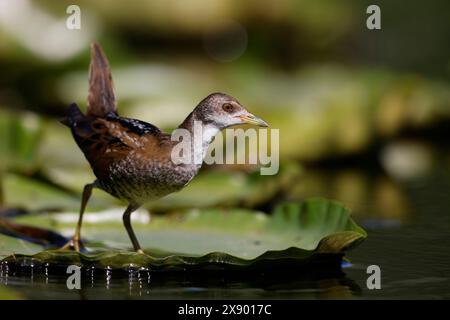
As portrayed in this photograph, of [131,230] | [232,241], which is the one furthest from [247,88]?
[131,230]

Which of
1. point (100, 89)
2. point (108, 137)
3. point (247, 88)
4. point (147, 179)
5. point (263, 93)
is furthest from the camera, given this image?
point (247, 88)

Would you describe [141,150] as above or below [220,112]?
below

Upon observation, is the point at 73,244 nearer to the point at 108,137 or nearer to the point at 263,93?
the point at 108,137

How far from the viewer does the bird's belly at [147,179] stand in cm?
594

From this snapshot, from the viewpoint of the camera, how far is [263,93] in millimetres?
11898

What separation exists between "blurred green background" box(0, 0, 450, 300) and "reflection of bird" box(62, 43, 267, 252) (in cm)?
96

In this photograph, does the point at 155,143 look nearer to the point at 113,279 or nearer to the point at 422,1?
the point at 113,279

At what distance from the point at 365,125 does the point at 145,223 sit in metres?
4.61

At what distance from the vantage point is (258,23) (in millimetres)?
14008

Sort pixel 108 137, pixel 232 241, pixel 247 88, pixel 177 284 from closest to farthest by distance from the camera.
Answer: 1. pixel 177 284
2. pixel 108 137
3. pixel 232 241
4. pixel 247 88

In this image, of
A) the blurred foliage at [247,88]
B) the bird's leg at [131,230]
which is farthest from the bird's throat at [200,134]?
the blurred foliage at [247,88]

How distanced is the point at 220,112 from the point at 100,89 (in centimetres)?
101

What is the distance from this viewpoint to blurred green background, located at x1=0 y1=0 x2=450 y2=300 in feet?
26.1

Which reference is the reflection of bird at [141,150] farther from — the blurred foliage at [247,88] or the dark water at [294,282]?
the blurred foliage at [247,88]
